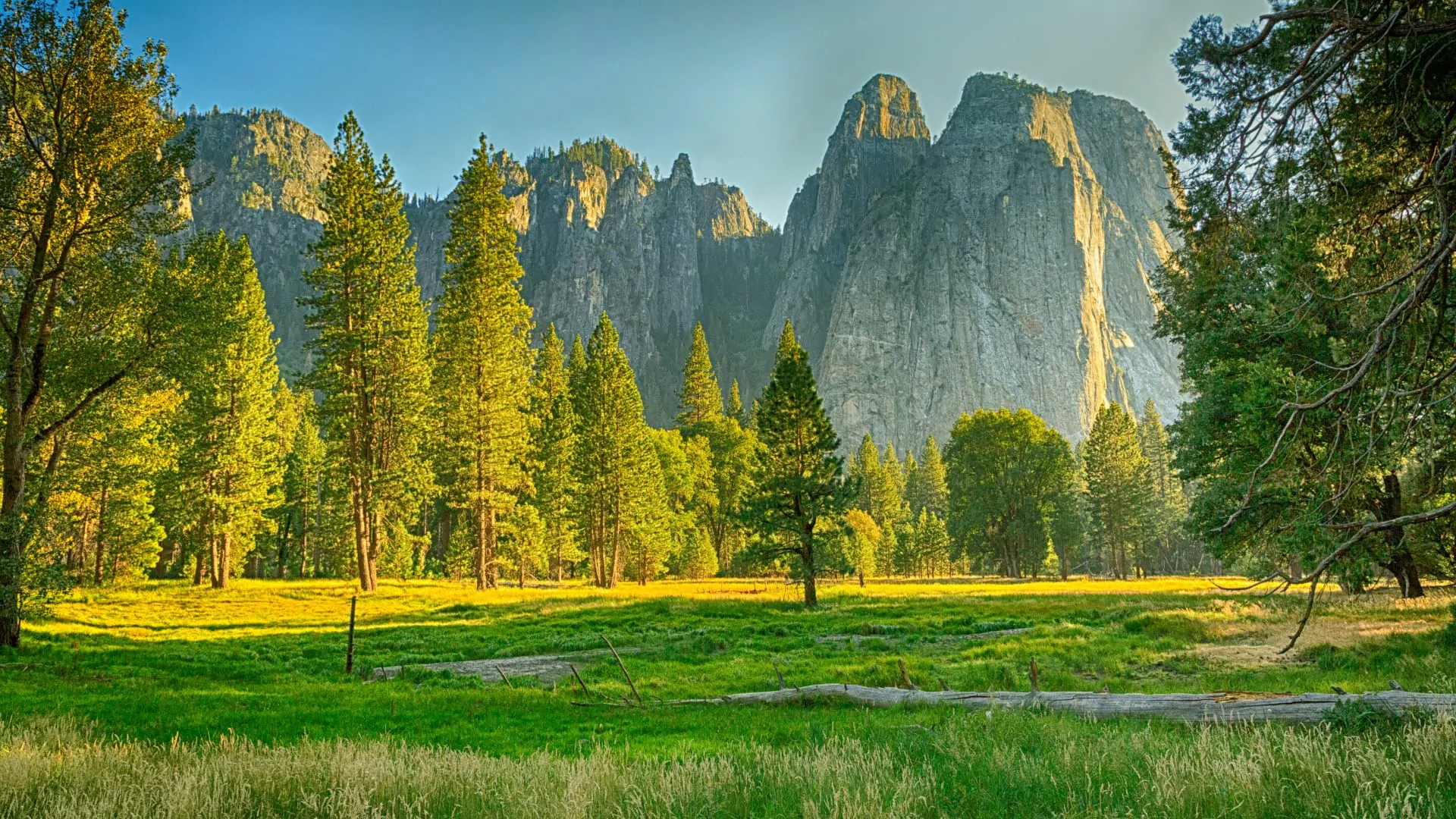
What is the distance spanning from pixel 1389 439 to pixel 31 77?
25.9 m

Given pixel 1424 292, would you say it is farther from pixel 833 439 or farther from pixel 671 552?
pixel 671 552

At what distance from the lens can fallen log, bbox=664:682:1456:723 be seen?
751 centimetres

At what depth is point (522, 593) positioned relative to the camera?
34.2 metres

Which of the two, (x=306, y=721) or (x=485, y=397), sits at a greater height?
(x=485, y=397)

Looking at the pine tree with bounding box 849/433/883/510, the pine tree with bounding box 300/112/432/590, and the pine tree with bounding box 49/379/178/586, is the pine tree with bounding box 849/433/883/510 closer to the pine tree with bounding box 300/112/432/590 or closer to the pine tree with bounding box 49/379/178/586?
the pine tree with bounding box 300/112/432/590

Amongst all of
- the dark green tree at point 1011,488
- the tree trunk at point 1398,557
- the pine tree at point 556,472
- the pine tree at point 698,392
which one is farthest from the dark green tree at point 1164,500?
the pine tree at point 556,472

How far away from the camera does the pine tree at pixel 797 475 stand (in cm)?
3147

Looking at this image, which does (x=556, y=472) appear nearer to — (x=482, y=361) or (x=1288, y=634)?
(x=482, y=361)

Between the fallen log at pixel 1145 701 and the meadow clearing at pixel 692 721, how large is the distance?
1.11 feet

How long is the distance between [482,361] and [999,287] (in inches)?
5597

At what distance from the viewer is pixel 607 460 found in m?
43.0

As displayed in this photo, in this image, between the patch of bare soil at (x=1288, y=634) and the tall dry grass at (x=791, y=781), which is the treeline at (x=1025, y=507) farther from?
the tall dry grass at (x=791, y=781)

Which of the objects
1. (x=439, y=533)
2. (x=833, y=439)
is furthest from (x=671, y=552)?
(x=833, y=439)

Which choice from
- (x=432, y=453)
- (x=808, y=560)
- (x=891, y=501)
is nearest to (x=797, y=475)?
(x=808, y=560)
